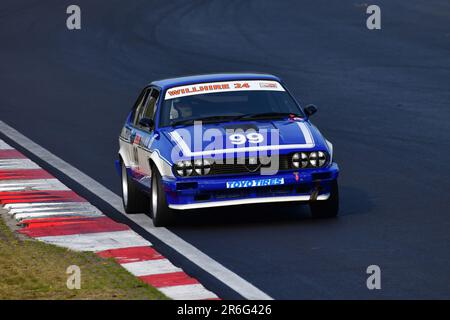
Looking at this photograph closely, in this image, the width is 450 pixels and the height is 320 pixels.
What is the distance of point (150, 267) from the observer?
1252cm

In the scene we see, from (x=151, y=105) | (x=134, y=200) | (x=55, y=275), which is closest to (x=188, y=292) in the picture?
(x=55, y=275)

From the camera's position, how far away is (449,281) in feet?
37.1

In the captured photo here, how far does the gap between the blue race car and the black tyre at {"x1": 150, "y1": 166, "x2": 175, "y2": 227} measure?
0.01m

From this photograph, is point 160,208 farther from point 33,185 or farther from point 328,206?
point 33,185

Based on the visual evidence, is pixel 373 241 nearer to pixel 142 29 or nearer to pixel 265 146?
pixel 265 146

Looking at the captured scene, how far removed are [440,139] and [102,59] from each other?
49.3ft

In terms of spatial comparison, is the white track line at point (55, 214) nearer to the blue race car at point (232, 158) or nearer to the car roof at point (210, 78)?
the blue race car at point (232, 158)

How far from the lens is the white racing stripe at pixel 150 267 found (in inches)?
484

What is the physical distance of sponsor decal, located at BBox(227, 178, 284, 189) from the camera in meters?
14.4

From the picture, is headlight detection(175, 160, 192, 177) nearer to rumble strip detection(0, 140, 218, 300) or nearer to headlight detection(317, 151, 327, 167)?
rumble strip detection(0, 140, 218, 300)

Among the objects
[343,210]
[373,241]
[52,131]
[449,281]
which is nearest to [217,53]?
[52,131]

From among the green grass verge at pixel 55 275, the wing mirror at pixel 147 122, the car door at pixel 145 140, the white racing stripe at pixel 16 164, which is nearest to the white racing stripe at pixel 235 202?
the car door at pixel 145 140

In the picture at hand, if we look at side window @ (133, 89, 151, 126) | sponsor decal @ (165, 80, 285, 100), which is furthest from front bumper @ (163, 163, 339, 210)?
side window @ (133, 89, 151, 126)

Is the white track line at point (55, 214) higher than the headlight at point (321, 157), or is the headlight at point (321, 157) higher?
the headlight at point (321, 157)
